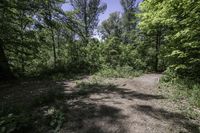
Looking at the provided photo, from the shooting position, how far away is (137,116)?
4.17m

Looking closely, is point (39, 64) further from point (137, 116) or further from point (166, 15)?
point (137, 116)

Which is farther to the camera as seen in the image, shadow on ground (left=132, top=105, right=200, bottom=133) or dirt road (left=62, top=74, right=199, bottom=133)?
shadow on ground (left=132, top=105, right=200, bottom=133)

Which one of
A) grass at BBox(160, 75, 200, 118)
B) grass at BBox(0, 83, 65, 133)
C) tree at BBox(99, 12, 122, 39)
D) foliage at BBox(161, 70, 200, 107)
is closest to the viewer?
grass at BBox(0, 83, 65, 133)

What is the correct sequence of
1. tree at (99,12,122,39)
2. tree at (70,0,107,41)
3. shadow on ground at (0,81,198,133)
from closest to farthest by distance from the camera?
shadow on ground at (0,81,198,133) → tree at (70,0,107,41) → tree at (99,12,122,39)

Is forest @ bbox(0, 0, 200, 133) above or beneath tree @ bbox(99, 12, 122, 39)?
beneath

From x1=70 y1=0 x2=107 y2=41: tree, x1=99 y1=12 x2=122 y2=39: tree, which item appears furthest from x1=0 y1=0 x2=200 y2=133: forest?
x1=99 y1=12 x2=122 y2=39: tree

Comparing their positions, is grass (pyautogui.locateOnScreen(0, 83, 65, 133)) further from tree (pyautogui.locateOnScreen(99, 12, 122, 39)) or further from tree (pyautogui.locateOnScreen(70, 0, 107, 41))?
tree (pyautogui.locateOnScreen(99, 12, 122, 39))

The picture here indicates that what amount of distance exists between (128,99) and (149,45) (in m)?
12.0

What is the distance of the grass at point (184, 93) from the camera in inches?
195

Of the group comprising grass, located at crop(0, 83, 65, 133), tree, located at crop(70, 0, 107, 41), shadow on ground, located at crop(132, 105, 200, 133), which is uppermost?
tree, located at crop(70, 0, 107, 41)

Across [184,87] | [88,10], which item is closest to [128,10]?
[88,10]

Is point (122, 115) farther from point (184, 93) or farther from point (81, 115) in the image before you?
point (184, 93)

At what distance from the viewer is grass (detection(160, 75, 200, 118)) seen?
195 inches

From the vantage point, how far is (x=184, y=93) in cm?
645
